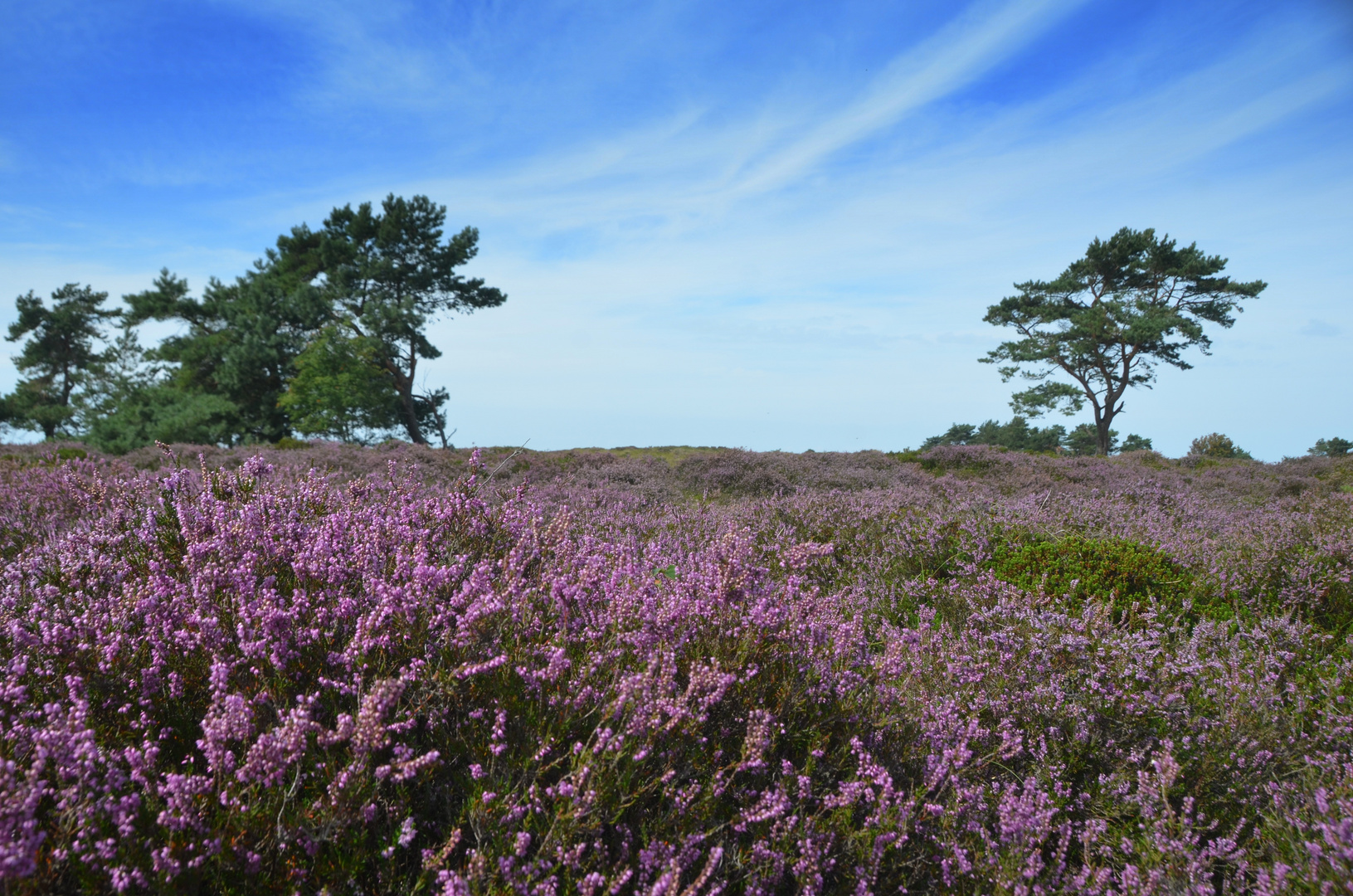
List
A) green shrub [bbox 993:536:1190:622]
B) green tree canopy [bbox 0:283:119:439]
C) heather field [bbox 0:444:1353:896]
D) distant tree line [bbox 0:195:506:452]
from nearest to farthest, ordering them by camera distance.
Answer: heather field [bbox 0:444:1353:896] → green shrub [bbox 993:536:1190:622] → distant tree line [bbox 0:195:506:452] → green tree canopy [bbox 0:283:119:439]

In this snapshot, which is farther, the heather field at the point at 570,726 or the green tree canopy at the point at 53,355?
the green tree canopy at the point at 53,355

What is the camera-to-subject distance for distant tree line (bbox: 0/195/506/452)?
87.0 ft

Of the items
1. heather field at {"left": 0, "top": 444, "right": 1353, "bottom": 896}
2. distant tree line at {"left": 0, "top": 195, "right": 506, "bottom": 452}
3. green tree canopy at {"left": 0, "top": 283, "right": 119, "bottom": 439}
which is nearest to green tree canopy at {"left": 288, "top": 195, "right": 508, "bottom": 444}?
distant tree line at {"left": 0, "top": 195, "right": 506, "bottom": 452}

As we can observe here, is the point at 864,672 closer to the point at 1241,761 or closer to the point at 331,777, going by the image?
the point at 1241,761

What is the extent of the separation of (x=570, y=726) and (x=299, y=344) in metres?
32.6

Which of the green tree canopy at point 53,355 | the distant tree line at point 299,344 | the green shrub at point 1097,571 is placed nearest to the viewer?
the green shrub at point 1097,571

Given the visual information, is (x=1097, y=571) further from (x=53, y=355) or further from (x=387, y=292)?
(x=53, y=355)

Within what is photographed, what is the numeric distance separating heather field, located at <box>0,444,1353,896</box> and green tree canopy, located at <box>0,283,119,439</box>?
40.5 m

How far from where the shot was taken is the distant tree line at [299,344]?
26531 millimetres

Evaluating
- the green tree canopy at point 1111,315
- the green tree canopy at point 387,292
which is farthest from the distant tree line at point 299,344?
the green tree canopy at point 1111,315

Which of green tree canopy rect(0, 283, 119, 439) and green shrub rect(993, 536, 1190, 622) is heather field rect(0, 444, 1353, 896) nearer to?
green shrub rect(993, 536, 1190, 622)

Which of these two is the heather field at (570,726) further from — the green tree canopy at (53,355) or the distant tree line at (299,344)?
the green tree canopy at (53,355)

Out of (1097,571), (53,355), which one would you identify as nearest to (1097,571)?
(1097,571)

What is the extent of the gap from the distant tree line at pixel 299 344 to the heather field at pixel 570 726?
81.7 feet
